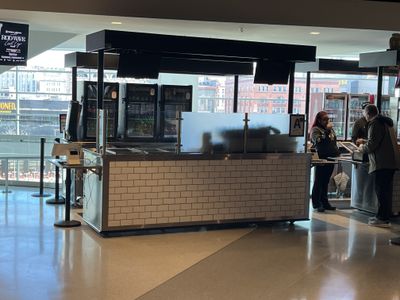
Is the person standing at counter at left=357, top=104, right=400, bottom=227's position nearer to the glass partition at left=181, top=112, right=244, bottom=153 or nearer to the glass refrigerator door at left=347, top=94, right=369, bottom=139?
the glass partition at left=181, top=112, right=244, bottom=153

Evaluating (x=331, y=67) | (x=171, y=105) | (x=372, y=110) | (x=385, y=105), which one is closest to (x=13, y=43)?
(x=171, y=105)

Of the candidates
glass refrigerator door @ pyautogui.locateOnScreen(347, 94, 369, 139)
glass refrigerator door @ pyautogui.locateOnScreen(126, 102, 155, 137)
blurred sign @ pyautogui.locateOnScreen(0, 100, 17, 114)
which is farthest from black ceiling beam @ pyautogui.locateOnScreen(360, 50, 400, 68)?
blurred sign @ pyautogui.locateOnScreen(0, 100, 17, 114)

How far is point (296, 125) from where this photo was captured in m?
7.13

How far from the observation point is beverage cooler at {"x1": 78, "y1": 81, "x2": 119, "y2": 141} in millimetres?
8234

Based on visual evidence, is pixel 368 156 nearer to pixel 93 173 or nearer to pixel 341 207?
pixel 341 207

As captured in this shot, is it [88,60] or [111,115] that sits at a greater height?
[88,60]

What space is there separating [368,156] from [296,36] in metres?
2.27

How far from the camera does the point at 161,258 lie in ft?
18.1

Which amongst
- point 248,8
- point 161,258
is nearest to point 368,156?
point 248,8

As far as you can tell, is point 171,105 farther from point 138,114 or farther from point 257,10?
point 257,10

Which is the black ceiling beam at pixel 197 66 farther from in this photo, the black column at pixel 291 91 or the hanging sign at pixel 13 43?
the black column at pixel 291 91

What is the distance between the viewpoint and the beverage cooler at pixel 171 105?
8.41m

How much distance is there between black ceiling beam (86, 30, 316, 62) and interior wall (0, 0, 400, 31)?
1.21ft

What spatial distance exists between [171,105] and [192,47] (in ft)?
7.18
